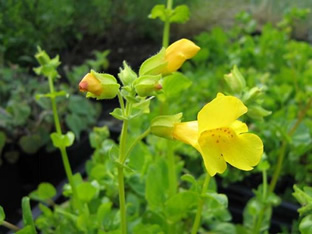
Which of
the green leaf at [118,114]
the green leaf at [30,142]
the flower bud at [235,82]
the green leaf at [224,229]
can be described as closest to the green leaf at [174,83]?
the flower bud at [235,82]

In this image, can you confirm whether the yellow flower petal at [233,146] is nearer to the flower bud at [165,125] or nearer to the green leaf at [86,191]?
the flower bud at [165,125]

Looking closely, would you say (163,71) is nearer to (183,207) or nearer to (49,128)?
(183,207)

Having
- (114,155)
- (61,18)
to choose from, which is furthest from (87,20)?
(114,155)

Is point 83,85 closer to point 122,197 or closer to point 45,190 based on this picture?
point 122,197

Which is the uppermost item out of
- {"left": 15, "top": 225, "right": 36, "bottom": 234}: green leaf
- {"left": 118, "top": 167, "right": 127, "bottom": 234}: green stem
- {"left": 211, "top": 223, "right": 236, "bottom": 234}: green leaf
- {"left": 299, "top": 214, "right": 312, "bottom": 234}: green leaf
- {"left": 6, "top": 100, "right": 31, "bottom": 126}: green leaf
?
{"left": 118, "top": 167, "right": 127, "bottom": 234}: green stem

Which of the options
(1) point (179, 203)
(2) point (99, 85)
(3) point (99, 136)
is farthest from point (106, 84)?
(3) point (99, 136)

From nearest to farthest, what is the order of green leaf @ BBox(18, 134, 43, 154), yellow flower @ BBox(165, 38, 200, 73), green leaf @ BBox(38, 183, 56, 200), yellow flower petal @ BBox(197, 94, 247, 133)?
yellow flower petal @ BBox(197, 94, 247, 133)
yellow flower @ BBox(165, 38, 200, 73)
green leaf @ BBox(38, 183, 56, 200)
green leaf @ BBox(18, 134, 43, 154)

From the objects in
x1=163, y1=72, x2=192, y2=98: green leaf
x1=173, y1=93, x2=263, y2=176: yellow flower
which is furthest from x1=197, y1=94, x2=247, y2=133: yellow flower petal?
x1=163, y1=72, x2=192, y2=98: green leaf

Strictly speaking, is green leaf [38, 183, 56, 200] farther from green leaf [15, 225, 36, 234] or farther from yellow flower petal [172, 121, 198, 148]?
yellow flower petal [172, 121, 198, 148]
